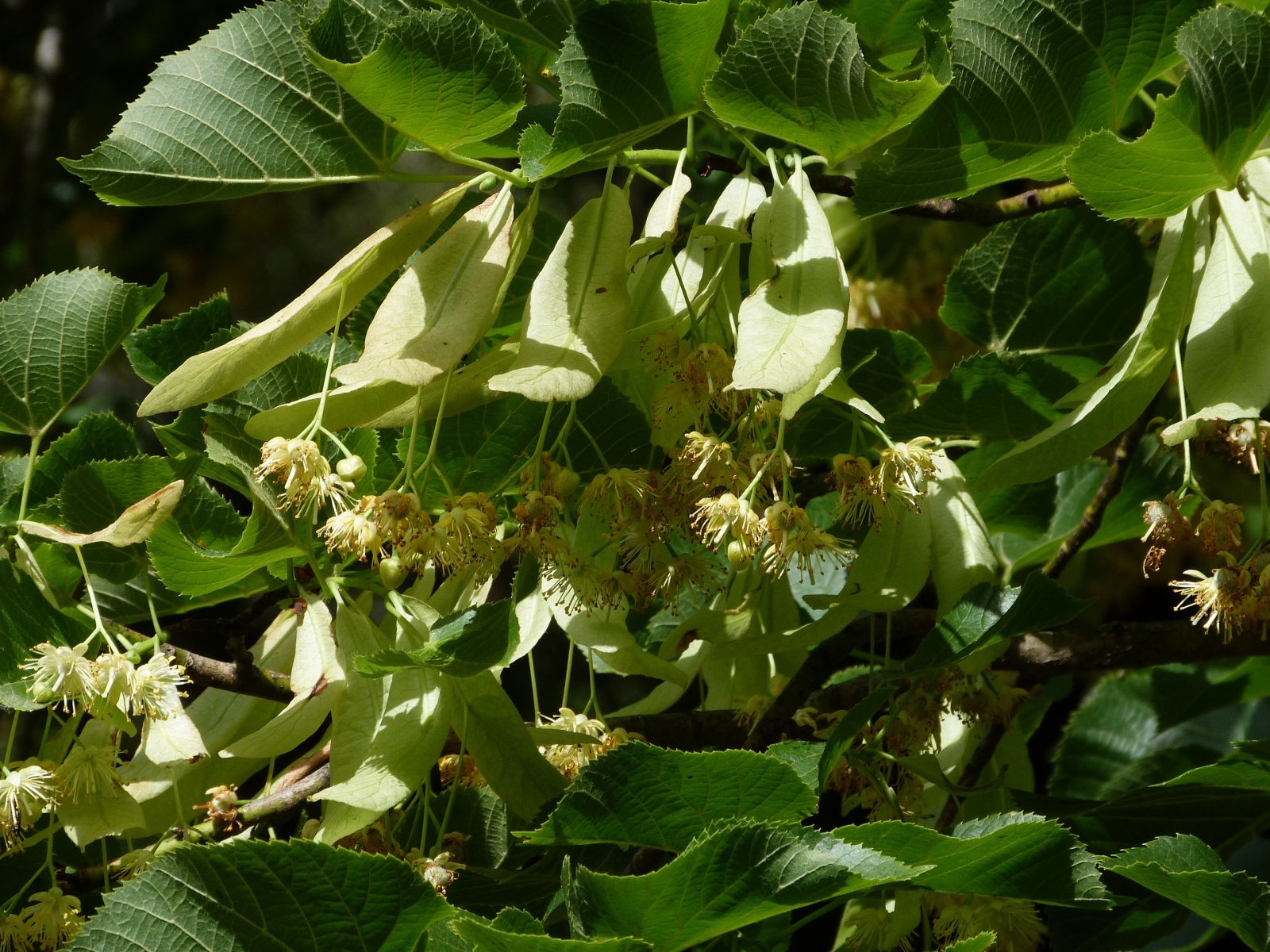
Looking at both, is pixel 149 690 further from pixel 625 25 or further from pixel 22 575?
pixel 625 25

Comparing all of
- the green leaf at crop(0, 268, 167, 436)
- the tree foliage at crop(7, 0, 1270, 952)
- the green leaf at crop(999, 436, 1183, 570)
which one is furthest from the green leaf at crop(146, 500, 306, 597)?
the green leaf at crop(999, 436, 1183, 570)

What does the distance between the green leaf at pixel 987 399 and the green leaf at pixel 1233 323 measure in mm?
218

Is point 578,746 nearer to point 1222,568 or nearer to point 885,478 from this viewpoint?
point 885,478

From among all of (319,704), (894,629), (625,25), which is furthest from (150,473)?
(894,629)

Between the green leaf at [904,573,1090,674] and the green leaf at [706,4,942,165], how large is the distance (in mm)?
345

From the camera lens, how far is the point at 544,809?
935 millimetres

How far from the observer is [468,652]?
849 millimetres

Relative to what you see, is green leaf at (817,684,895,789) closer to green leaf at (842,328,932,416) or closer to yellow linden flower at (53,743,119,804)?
green leaf at (842,328,932,416)

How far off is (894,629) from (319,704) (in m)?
0.59

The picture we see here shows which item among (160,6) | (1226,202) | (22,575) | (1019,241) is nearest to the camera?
(1226,202)

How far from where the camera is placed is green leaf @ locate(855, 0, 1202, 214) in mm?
924

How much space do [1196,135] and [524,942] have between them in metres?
0.66

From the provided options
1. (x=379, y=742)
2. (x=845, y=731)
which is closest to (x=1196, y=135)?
(x=845, y=731)

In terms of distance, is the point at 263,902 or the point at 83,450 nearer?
the point at 263,902
